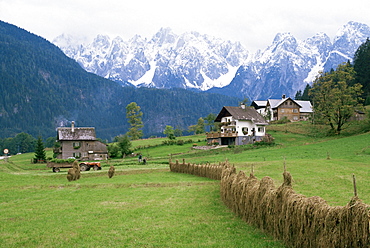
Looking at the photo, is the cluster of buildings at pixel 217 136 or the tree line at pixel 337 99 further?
the cluster of buildings at pixel 217 136

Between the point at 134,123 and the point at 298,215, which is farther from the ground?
the point at 134,123

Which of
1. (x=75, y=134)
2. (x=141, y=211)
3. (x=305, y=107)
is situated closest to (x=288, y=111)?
(x=305, y=107)

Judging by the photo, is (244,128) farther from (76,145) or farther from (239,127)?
(76,145)

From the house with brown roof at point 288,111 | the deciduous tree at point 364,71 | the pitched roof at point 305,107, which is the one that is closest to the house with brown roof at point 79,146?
the house with brown roof at point 288,111

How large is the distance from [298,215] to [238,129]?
68.7m

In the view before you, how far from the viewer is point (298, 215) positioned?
35.9 feet

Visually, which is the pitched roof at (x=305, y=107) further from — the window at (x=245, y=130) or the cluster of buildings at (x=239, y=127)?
the window at (x=245, y=130)

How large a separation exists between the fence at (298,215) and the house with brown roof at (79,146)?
66802mm

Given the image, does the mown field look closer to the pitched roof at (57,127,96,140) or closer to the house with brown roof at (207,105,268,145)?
the house with brown roof at (207,105,268,145)

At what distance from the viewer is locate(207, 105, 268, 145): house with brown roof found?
77000mm

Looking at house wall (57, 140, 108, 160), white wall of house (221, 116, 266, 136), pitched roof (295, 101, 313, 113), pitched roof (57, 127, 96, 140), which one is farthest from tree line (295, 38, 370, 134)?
pitched roof (57, 127, 96, 140)

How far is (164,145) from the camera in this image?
84812 mm

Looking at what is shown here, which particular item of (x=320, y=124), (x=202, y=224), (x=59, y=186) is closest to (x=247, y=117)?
(x=320, y=124)

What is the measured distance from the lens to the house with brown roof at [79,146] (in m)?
79.6
